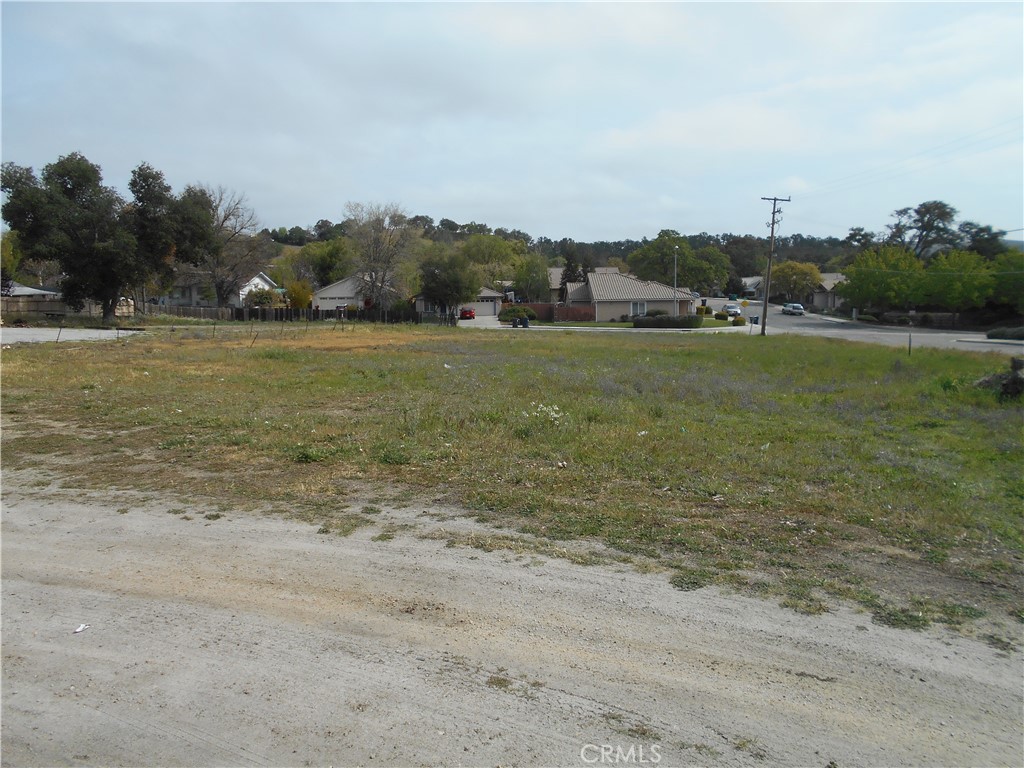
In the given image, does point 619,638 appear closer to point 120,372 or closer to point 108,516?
point 108,516

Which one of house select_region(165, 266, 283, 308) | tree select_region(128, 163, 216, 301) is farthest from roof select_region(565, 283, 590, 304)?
tree select_region(128, 163, 216, 301)

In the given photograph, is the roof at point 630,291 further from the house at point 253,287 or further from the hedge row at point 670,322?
the house at point 253,287

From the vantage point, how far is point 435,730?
3365 mm

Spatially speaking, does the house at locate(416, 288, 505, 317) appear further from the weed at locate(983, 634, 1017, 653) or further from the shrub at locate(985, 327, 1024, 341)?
the weed at locate(983, 634, 1017, 653)

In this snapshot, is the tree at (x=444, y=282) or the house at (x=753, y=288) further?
the house at (x=753, y=288)

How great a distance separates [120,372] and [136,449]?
38.3ft

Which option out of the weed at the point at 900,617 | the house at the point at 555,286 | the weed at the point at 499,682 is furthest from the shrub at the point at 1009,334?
the house at the point at 555,286

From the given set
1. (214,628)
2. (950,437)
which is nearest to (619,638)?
(214,628)

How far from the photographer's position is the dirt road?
3281mm

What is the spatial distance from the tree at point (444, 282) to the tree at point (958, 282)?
48461 millimetres

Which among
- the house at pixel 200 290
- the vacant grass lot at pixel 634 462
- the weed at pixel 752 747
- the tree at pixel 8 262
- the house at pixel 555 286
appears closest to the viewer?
the weed at pixel 752 747

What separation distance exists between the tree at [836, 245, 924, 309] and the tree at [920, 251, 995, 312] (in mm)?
1669

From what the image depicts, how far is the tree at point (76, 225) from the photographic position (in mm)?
41688

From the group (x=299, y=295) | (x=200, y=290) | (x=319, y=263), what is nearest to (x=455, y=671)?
(x=299, y=295)
